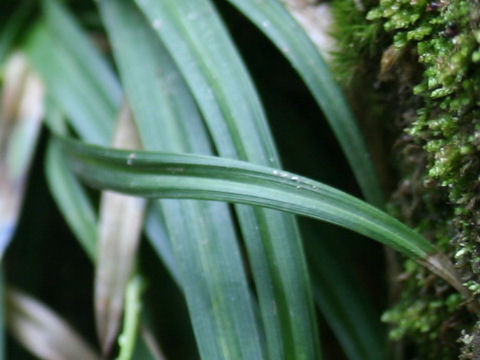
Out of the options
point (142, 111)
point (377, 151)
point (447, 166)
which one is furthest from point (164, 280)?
point (447, 166)

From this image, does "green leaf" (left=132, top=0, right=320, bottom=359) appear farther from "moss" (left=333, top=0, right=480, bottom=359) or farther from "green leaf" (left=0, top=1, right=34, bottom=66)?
"green leaf" (left=0, top=1, right=34, bottom=66)

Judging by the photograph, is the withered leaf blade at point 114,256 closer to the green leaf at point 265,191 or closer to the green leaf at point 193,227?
the green leaf at point 193,227

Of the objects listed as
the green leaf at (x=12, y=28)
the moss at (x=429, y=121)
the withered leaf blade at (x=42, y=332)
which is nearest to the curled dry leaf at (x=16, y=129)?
the green leaf at (x=12, y=28)

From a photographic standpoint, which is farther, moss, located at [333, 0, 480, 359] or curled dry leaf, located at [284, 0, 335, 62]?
curled dry leaf, located at [284, 0, 335, 62]

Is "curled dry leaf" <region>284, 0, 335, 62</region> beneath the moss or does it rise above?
above

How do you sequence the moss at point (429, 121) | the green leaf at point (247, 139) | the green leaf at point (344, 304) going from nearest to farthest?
the moss at point (429, 121), the green leaf at point (247, 139), the green leaf at point (344, 304)

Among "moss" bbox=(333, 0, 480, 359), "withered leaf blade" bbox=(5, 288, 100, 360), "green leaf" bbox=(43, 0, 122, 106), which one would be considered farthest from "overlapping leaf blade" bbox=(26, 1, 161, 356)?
"moss" bbox=(333, 0, 480, 359)
